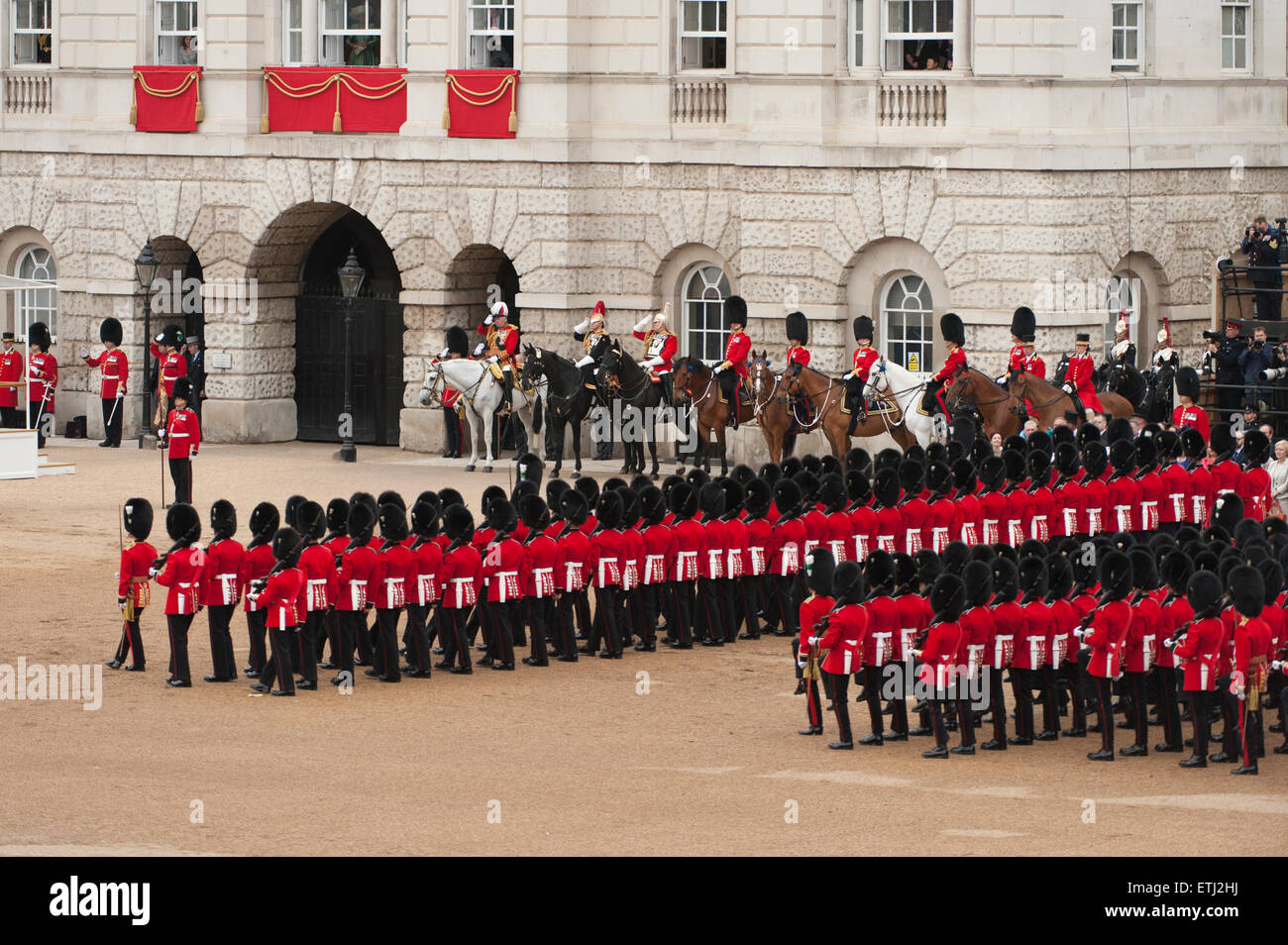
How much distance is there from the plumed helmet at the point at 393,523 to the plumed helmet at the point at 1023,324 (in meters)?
9.76

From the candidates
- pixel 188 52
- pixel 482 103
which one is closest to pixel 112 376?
pixel 188 52

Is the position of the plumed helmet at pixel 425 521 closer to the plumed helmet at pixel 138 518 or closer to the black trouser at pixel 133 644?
the plumed helmet at pixel 138 518

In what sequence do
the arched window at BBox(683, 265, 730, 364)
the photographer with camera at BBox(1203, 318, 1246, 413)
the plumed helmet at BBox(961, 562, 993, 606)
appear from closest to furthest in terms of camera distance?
the plumed helmet at BBox(961, 562, 993, 606) → the photographer with camera at BBox(1203, 318, 1246, 413) → the arched window at BBox(683, 265, 730, 364)

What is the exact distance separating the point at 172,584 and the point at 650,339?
466 inches

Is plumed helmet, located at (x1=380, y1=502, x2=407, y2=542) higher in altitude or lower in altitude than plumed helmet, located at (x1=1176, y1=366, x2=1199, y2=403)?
lower

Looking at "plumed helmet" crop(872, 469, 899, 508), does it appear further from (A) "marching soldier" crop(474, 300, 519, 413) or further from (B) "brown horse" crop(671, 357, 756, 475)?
(A) "marching soldier" crop(474, 300, 519, 413)

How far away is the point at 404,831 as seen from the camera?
42.2ft

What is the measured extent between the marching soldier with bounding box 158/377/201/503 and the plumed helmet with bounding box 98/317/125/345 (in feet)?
20.9

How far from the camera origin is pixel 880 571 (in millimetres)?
15180

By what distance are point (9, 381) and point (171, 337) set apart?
2.13 m

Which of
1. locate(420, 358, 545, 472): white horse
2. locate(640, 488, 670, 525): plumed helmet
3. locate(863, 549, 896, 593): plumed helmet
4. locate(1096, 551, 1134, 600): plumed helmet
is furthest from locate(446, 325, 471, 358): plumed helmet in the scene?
locate(1096, 551, 1134, 600): plumed helmet

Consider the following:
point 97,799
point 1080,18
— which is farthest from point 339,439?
point 97,799

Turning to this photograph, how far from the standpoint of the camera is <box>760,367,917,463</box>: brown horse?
2522cm

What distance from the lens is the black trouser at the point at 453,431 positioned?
97.2ft
